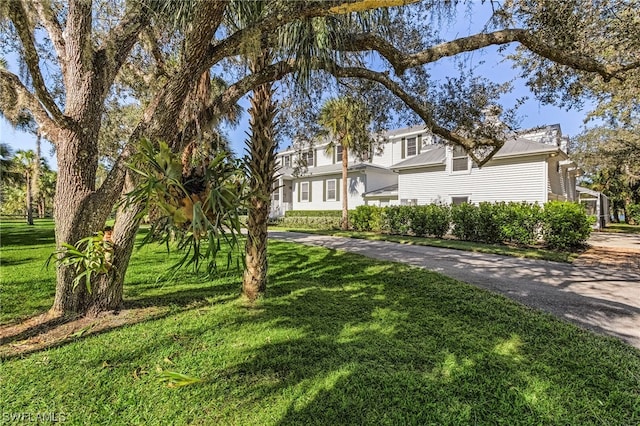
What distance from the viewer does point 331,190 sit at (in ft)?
77.7

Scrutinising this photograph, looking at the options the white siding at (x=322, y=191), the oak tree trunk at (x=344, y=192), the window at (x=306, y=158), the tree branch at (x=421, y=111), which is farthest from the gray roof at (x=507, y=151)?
the tree branch at (x=421, y=111)

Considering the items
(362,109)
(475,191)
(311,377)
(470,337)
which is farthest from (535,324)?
(475,191)

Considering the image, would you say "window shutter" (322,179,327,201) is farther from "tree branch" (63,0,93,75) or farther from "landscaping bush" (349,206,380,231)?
"tree branch" (63,0,93,75)

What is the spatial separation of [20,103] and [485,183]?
1718 cm

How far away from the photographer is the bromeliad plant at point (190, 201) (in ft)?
6.16

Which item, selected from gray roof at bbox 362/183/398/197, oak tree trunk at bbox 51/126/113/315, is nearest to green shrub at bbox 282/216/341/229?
gray roof at bbox 362/183/398/197

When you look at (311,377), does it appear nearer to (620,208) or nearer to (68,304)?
(68,304)

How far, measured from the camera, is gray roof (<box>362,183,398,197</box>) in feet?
67.7

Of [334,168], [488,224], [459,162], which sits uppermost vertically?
[334,168]

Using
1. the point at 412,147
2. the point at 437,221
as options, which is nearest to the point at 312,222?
the point at 412,147

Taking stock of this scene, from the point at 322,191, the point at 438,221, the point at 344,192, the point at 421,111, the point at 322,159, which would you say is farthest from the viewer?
the point at 322,159

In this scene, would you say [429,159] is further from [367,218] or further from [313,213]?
[313,213]

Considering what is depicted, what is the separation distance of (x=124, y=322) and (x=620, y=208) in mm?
50213

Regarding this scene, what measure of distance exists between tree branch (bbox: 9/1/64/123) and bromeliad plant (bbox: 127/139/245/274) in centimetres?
291
